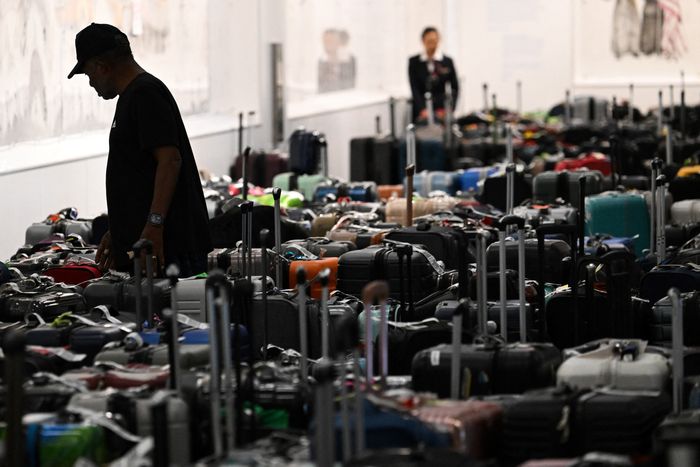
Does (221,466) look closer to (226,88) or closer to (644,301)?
(644,301)

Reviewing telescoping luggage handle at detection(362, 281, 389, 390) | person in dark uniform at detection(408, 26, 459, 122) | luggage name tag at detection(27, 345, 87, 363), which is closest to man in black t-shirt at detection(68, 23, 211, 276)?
luggage name tag at detection(27, 345, 87, 363)

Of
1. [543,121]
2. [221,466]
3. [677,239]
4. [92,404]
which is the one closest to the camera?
[221,466]

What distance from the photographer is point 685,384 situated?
5.19 meters

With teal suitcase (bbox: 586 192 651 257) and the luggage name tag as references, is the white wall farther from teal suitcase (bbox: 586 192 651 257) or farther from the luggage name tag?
the luggage name tag

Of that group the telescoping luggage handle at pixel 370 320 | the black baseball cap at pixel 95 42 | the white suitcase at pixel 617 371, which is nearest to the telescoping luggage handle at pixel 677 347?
the white suitcase at pixel 617 371

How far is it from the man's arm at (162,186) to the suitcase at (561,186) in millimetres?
4706

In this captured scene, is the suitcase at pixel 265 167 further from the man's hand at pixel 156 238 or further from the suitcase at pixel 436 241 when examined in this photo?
the man's hand at pixel 156 238

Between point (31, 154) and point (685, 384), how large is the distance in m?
6.13

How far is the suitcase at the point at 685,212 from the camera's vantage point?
9688 mm

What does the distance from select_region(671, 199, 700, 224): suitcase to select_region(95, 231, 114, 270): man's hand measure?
4157 millimetres

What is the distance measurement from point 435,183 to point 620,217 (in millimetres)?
2483

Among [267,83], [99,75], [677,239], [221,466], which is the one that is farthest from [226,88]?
[221,466]

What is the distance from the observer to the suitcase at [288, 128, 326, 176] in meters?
12.0

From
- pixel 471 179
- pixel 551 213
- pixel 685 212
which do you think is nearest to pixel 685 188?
pixel 685 212
